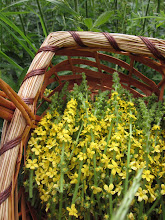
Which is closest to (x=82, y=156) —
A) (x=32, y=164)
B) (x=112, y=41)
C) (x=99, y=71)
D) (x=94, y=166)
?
(x=94, y=166)

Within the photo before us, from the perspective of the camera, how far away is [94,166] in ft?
1.75

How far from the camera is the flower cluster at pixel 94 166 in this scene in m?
0.52

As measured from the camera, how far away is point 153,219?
25.2 inches

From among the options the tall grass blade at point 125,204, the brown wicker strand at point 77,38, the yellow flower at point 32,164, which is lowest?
the yellow flower at point 32,164

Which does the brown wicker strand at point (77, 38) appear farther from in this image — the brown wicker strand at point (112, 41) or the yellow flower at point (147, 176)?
the yellow flower at point (147, 176)

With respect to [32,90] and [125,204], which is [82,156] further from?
[125,204]

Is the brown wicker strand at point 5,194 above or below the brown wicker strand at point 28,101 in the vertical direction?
below

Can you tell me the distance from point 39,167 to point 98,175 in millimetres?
162

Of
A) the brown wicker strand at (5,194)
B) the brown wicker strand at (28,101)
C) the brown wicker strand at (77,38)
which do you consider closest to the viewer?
the brown wicker strand at (5,194)

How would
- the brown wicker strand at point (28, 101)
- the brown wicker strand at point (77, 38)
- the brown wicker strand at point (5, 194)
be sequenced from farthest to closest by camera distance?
the brown wicker strand at point (77, 38) < the brown wicker strand at point (28, 101) < the brown wicker strand at point (5, 194)

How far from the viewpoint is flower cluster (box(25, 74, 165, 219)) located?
0.52 meters

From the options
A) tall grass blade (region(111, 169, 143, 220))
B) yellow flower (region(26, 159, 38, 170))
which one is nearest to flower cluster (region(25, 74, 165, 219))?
yellow flower (region(26, 159, 38, 170))

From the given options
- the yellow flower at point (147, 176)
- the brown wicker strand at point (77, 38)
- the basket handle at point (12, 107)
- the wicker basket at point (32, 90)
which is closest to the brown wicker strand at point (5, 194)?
the wicker basket at point (32, 90)

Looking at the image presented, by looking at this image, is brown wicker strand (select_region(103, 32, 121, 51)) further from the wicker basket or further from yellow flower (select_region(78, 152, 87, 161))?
yellow flower (select_region(78, 152, 87, 161))
